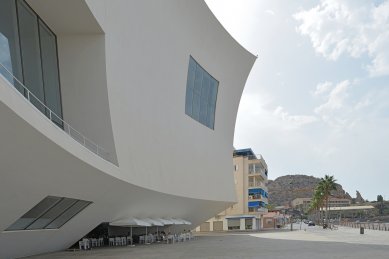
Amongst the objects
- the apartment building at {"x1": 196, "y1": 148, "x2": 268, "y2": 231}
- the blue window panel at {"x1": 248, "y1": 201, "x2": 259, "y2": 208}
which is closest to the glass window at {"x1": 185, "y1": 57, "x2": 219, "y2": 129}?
the apartment building at {"x1": 196, "y1": 148, "x2": 268, "y2": 231}

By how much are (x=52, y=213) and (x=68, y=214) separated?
4.49 ft

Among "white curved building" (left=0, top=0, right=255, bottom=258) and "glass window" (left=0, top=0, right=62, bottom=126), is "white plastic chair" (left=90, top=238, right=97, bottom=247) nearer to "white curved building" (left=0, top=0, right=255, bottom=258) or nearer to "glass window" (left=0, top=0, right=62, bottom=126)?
"white curved building" (left=0, top=0, right=255, bottom=258)

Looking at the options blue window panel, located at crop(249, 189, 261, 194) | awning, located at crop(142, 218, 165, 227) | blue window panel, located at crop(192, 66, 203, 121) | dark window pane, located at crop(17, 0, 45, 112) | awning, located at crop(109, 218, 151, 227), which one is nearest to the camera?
dark window pane, located at crop(17, 0, 45, 112)

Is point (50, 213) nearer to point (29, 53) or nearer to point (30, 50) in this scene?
point (29, 53)

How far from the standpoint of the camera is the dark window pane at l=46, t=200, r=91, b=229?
18.2m

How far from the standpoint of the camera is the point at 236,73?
39156 millimetres

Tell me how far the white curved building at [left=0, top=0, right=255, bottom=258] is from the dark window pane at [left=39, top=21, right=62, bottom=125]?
0.16 feet

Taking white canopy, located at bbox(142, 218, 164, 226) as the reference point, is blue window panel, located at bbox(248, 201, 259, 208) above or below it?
above

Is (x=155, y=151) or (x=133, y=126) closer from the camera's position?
(x=133, y=126)

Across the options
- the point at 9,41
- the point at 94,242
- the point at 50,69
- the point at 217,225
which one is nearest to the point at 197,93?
the point at 94,242

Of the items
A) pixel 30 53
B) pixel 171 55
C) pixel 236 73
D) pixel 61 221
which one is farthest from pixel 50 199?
pixel 236 73

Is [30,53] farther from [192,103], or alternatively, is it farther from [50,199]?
[192,103]

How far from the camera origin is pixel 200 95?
33781 mm

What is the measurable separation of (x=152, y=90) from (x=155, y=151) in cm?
348
